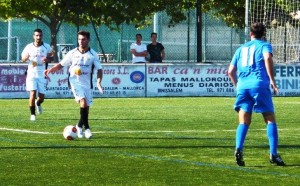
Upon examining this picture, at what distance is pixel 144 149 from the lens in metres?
16.8

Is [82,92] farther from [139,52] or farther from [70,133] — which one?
[139,52]

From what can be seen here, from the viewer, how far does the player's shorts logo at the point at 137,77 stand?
35375 millimetres

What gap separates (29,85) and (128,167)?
39.0 ft

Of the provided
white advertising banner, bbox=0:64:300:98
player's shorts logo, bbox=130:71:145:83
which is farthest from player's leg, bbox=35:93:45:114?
player's shorts logo, bbox=130:71:145:83

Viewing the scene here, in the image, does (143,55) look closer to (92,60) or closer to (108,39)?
(92,60)

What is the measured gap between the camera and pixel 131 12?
41.6 metres

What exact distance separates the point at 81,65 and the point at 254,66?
6.03 m

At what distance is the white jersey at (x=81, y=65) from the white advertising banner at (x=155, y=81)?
1491cm

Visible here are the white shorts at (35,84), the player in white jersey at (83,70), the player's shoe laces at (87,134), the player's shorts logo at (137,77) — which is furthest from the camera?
the player's shorts logo at (137,77)

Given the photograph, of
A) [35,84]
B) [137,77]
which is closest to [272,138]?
[35,84]

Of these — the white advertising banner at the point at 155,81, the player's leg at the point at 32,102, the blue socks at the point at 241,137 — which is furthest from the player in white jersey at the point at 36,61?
the blue socks at the point at 241,137

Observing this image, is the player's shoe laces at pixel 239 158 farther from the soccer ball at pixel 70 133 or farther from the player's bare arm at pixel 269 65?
the soccer ball at pixel 70 133

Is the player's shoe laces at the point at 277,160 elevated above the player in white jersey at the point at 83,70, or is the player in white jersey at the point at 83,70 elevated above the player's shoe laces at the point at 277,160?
the player in white jersey at the point at 83,70

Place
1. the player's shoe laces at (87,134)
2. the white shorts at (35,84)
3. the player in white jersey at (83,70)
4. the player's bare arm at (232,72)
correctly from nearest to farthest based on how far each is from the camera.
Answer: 1. the player's bare arm at (232,72)
2. the player's shoe laces at (87,134)
3. the player in white jersey at (83,70)
4. the white shorts at (35,84)
